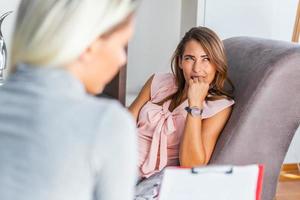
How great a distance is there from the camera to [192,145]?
1.64 meters

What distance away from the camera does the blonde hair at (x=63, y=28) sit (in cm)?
62

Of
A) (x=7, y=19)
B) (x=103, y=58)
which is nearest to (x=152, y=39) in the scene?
(x=7, y=19)

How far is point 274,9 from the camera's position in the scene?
286 centimetres

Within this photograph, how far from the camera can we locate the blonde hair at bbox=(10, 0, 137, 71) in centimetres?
62

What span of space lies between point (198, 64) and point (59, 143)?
1166 millimetres

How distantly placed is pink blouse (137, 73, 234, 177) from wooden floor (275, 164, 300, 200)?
1113 mm

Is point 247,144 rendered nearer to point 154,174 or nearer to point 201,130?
point 201,130

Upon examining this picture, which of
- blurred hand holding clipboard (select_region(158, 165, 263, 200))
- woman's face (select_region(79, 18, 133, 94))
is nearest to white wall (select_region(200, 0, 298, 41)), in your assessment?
blurred hand holding clipboard (select_region(158, 165, 263, 200))

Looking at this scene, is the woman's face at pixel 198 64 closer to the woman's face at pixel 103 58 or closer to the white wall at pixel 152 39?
the woman's face at pixel 103 58

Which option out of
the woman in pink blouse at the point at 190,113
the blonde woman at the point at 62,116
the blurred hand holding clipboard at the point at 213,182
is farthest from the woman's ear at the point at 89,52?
the woman in pink blouse at the point at 190,113

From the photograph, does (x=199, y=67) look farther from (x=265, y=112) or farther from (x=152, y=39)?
(x=152, y=39)

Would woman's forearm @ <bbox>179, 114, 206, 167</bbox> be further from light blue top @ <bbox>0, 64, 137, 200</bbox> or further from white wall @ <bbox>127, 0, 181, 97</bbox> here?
white wall @ <bbox>127, 0, 181, 97</bbox>

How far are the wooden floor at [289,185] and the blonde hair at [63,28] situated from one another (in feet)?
7.24

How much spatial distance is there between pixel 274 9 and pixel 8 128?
245 cm
